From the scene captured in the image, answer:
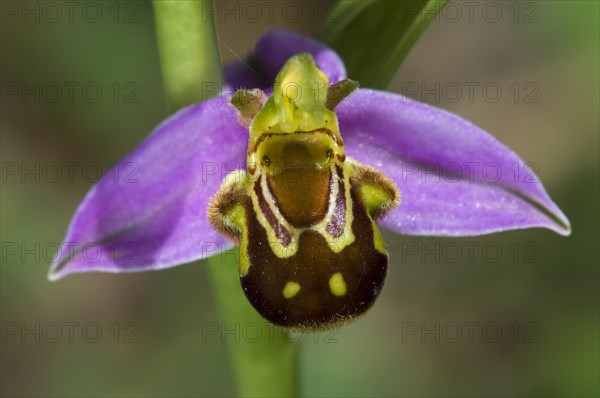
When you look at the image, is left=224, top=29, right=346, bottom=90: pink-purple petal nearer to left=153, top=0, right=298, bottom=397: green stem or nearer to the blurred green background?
left=153, top=0, right=298, bottom=397: green stem

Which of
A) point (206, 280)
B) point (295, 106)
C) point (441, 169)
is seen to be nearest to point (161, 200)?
point (295, 106)

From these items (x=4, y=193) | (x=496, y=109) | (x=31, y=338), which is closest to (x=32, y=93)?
(x=4, y=193)

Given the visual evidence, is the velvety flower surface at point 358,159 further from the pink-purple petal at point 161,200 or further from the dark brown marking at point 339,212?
the dark brown marking at point 339,212

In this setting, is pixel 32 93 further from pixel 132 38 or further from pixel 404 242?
pixel 404 242

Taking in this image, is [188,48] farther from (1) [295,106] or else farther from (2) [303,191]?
(2) [303,191]

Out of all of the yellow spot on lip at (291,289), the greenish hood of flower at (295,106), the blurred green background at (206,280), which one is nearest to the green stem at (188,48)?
the greenish hood of flower at (295,106)
